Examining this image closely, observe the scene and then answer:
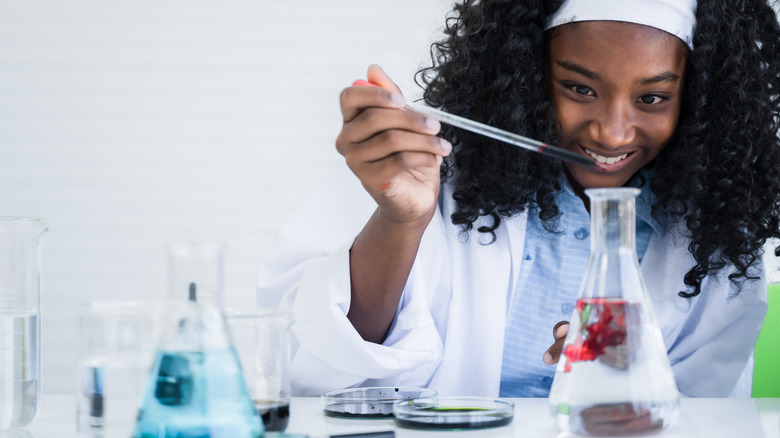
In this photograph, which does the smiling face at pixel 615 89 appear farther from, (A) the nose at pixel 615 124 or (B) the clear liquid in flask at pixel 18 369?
(B) the clear liquid in flask at pixel 18 369

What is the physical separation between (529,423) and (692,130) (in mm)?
789

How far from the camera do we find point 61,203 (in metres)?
3.45

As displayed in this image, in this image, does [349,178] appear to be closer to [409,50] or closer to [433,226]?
[433,226]

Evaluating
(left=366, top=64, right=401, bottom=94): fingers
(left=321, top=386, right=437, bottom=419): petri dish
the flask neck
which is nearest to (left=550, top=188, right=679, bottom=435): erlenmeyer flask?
the flask neck

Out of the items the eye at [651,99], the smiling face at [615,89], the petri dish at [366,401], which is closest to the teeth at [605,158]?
the smiling face at [615,89]

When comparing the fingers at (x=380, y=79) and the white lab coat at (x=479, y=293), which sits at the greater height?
the fingers at (x=380, y=79)

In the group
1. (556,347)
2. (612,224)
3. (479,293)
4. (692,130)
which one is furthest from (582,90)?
(612,224)

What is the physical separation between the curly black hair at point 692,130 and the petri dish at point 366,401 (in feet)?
1.82

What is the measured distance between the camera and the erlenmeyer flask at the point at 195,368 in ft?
2.17

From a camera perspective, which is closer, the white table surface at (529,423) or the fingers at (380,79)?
the white table surface at (529,423)

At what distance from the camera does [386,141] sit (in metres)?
1.08

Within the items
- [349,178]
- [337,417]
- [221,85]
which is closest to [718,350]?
[349,178]

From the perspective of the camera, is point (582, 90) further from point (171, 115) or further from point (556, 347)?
point (171, 115)

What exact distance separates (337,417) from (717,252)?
896 millimetres
